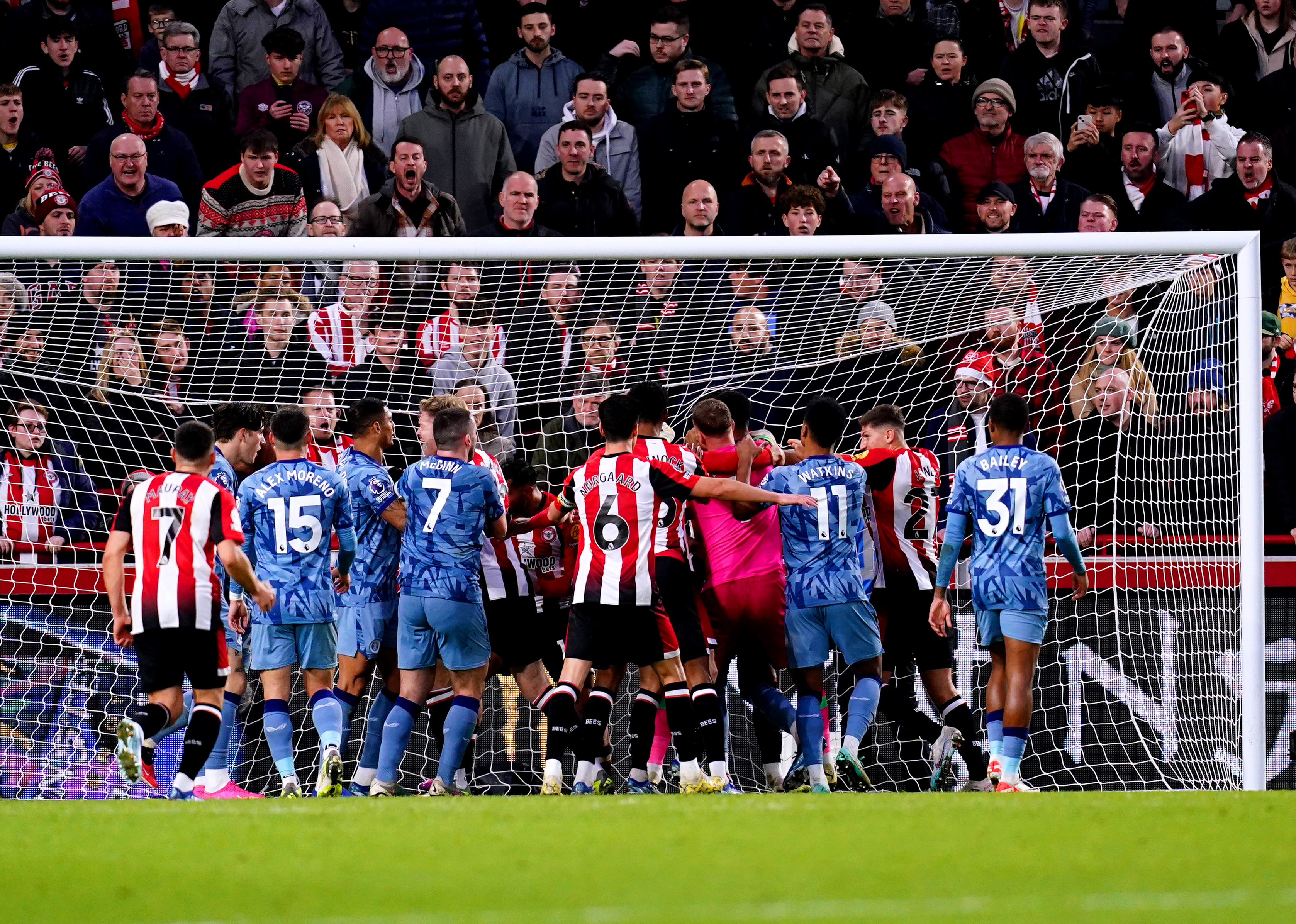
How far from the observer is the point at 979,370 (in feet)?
32.4

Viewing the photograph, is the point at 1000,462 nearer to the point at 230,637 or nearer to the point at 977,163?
the point at 230,637

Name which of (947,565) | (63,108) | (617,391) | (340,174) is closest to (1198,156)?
(617,391)

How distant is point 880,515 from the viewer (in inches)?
354

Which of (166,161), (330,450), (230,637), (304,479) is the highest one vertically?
(166,161)

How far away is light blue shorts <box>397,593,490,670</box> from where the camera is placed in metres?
8.30

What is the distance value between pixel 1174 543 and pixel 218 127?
297 inches

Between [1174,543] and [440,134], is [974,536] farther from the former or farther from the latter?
[440,134]

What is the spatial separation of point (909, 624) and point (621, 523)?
1.86m

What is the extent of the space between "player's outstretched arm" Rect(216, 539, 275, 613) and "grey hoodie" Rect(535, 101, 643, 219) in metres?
5.23

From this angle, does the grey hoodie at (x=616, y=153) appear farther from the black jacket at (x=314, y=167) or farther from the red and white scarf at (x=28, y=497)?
the red and white scarf at (x=28, y=497)

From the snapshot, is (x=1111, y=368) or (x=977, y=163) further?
(x=977, y=163)

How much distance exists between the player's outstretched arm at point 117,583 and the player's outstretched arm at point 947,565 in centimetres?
393

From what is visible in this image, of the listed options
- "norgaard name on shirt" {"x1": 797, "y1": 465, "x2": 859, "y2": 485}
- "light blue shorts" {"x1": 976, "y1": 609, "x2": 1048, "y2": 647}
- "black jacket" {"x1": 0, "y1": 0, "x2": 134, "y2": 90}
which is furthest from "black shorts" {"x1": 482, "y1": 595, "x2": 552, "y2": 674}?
"black jacket" {"x1": 0, "y1": 0, "x2": 134, "y2": 90}

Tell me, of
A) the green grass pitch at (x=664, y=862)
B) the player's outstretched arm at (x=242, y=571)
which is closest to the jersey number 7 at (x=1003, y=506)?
the green grass pitch at (x=664, y=862)
